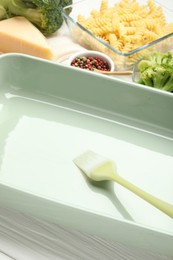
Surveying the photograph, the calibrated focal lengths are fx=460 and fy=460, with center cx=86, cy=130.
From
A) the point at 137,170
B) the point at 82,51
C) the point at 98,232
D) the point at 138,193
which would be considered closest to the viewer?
the point at 98,232

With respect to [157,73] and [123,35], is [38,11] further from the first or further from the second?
[157,73]

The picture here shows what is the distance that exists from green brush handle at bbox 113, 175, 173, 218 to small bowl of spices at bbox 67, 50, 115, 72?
50 cm

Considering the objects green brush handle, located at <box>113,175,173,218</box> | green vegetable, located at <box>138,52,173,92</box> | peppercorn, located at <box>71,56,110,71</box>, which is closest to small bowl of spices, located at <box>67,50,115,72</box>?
peppercorn, located at <box>71,56,110,71</box>

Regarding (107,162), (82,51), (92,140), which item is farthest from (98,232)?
(82,51)

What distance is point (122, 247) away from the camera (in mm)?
814

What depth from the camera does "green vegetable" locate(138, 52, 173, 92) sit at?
1.17m

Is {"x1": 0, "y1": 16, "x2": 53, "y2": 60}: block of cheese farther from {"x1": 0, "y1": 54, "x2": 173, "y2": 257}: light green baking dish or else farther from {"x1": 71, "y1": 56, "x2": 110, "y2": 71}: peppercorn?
{"x1": 0, "y1": 54, "x2": 173, "y2": 257}: light green baking dish

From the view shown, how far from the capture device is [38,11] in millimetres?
1403

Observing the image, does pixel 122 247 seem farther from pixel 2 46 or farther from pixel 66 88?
pixel 2 46

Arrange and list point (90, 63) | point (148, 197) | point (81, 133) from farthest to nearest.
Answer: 1. point (90, 63)
2. point (81, 133)
3. point (148, 197)

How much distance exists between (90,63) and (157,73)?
23 cm

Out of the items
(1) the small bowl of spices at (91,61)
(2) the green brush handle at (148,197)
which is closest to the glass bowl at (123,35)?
(1) the small bowl of spices at (91,61)

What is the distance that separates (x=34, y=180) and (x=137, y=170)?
0.72 feet

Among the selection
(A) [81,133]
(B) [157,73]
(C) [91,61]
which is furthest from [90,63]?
(A) [81,133]
